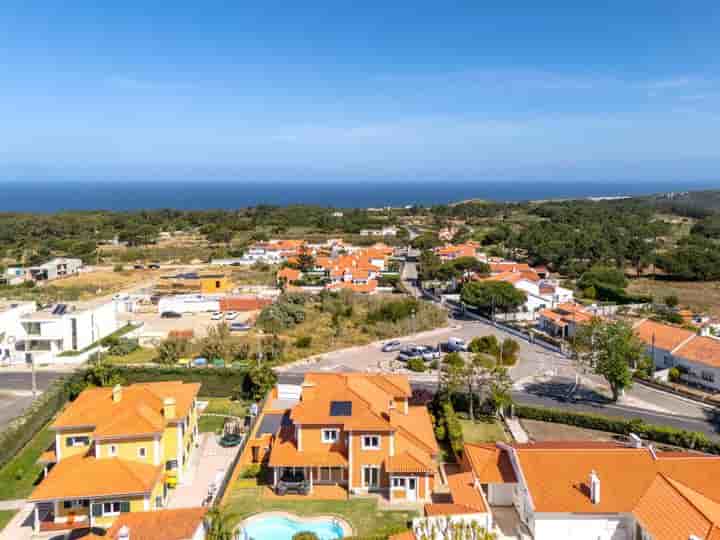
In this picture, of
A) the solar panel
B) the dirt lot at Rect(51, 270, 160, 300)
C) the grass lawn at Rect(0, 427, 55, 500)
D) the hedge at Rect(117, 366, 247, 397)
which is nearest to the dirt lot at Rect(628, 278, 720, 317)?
the hedge at Rect(117, 366, 247, 397)

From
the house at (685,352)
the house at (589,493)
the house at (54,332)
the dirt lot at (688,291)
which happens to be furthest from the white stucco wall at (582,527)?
the dirt lot at (688,291)

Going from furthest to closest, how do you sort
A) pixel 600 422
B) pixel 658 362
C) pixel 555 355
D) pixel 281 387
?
pixel 555 355 < pixel 658 362 < pixel 281 387 < pixel 600 422

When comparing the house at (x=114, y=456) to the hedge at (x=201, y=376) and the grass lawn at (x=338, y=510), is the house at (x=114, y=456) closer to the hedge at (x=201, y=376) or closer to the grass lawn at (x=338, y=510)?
the grass lawn at (x=338, y=510)

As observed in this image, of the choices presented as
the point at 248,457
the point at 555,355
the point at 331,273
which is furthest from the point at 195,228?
the point at 248,457

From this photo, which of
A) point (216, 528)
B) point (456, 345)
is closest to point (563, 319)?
point (456, 345)

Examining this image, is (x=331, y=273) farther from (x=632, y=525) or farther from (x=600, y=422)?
(x=632, y=525)

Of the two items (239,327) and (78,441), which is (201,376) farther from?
(239,327)
